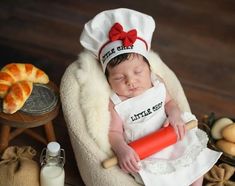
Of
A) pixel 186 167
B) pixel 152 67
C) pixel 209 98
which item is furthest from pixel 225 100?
pixel 186 167

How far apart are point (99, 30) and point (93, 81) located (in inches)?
6.7

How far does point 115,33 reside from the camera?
1.34 m

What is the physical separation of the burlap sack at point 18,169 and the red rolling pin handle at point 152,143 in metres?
0.26

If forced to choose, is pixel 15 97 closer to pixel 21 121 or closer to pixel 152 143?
pixel 21 121

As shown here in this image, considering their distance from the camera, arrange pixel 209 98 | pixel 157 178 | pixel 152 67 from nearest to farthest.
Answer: pixel 157 178
pixel 152 67
pixel 209 98

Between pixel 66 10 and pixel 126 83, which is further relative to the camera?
pixel 66 10

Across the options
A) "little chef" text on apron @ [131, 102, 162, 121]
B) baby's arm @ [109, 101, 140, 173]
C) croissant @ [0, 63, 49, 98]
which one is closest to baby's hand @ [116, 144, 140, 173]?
baby's arm @ [109, 101, 140, 173]

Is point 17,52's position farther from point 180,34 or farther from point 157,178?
point 157,178

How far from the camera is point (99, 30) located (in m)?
1.39

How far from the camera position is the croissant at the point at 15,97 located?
1.35 m

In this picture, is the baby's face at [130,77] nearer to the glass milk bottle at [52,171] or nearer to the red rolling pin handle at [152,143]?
the red rolling pin handle at [152,143]

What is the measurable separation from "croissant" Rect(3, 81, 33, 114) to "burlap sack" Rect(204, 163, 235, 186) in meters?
0.67

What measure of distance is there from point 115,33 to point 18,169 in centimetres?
54

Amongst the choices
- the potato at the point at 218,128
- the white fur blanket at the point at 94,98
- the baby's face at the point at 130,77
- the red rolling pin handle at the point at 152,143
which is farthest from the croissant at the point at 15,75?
the potato at the point at 218,128
